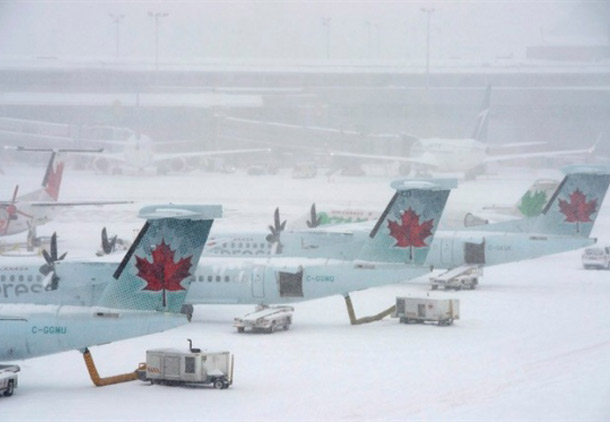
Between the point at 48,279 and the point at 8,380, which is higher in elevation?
the point at 48,279

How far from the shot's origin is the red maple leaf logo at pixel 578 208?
49.6 metres

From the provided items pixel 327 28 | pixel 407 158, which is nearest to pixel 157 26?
pixel 327 28

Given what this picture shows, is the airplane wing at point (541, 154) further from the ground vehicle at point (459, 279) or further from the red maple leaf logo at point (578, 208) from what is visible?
the ground vehicle at point (459, 279)

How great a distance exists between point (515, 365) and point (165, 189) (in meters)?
55.0

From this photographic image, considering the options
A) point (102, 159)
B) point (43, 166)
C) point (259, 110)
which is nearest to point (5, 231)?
point (43, 166)

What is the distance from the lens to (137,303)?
2914cm

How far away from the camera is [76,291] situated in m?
34.7

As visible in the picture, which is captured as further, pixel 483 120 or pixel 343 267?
pixel 483 120

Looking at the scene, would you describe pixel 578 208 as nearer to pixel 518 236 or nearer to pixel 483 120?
pixel 518 236

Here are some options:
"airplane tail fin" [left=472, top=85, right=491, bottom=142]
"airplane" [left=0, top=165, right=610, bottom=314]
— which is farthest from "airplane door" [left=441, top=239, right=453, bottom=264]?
"airplane tail fin" [left=472, top=85, right=491, bottom=142]

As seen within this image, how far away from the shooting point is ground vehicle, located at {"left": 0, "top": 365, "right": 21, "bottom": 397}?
27.7 m

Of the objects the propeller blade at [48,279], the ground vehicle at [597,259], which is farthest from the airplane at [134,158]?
the propeller blade at [48,279]

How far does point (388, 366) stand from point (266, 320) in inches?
263

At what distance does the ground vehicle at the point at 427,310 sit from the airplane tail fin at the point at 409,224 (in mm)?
1433
